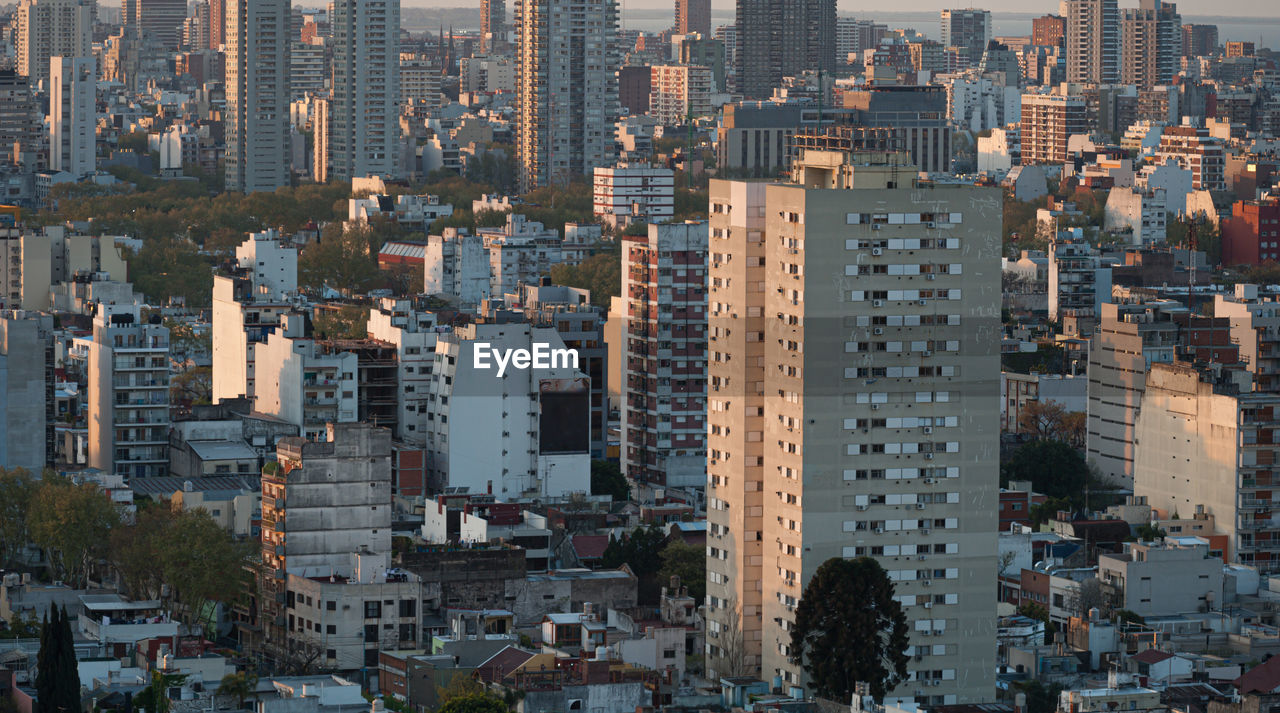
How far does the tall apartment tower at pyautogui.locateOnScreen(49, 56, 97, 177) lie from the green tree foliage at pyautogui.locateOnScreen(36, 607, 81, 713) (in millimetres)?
99652

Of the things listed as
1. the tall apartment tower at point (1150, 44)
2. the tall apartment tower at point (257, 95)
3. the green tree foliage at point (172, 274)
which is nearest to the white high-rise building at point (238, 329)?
the green tree foliage at point (172, 274)

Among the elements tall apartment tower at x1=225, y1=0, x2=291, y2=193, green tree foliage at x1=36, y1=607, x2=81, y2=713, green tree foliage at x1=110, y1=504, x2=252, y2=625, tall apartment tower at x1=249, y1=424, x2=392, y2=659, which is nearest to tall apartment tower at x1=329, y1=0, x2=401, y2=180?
tall apartment tower at x1=225, y1=0, x2=291, y2=193

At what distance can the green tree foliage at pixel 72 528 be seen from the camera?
46.0 metres

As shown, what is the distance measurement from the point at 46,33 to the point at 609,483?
113808 mm

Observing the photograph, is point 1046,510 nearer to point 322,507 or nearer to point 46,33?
point 322,507

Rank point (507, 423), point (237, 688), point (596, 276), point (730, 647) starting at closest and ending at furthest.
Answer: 1. point (237, 688)
2. point (730, 647)
3. point (507, 423)
4. point (596, 276)

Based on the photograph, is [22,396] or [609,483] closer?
[22,396]

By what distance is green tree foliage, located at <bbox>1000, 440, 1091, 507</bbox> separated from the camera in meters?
58.4

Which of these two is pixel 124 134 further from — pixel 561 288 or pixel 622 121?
pixel 561 288

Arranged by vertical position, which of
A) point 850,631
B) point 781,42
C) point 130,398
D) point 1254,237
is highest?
point 781,42

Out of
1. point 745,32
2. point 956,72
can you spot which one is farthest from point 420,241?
point 956,72

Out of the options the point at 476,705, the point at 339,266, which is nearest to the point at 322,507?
the point at 476,705

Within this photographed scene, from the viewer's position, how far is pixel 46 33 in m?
165

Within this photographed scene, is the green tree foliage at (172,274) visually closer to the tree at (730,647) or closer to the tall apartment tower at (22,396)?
the tall apartment tower at (22,396)
